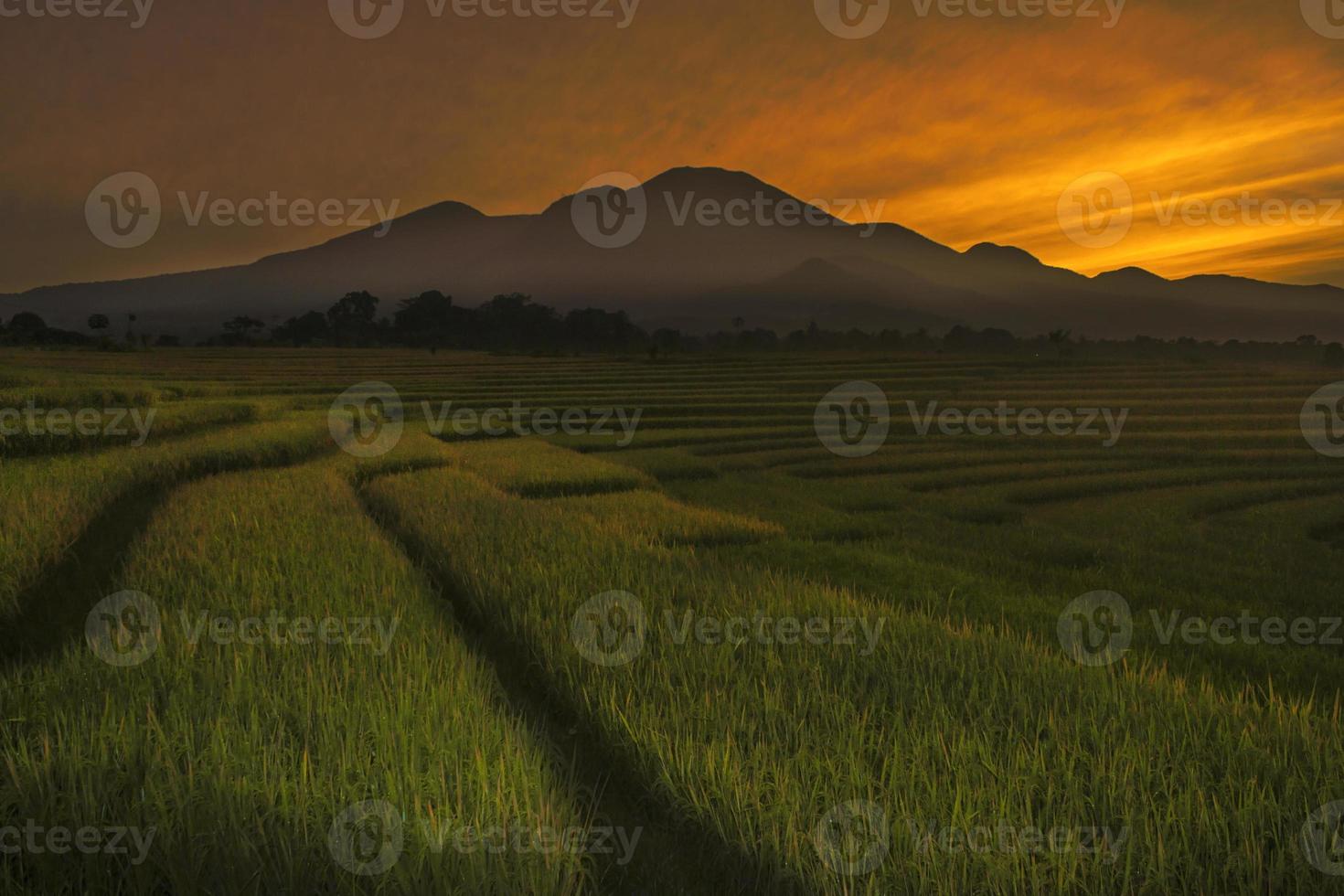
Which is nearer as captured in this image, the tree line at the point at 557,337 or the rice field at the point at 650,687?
the rice field at the point at 650,687

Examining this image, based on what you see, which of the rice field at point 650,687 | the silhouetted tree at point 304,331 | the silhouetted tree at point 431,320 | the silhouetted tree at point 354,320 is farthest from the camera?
the silhouetted tree at point 431,320

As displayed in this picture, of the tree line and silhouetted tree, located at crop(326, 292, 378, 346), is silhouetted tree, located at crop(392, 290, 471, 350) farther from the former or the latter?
silhouetted tree, located at crop(326, 292, 378, 346)

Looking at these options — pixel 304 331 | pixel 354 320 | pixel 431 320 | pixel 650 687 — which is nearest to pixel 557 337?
pixel 431 320

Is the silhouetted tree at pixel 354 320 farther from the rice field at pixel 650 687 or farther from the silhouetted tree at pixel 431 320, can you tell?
the rice field at pixel 650 687

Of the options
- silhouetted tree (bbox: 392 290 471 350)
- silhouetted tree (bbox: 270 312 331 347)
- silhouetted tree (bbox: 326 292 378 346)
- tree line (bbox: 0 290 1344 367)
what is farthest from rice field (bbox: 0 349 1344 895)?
silhouetted tree (bbox: 270 312 331 347)

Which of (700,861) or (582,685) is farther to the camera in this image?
(582,685)

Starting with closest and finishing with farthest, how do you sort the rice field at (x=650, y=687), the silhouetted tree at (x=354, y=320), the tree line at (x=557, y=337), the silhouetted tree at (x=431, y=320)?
the rice field at (x=650, y=687) → the tree line at (x=557, y=337) → the silhouetted tree at (x=354, y=320) → the silhouetted tree at (x=431, y=320)

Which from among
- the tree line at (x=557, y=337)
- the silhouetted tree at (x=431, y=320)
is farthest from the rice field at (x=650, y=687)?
the silhouetted tree at (x=431, y=320)

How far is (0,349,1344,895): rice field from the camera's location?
252 centimetres

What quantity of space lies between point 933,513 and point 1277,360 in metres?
86.6

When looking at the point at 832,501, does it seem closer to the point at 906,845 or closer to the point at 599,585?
the point at 599,585

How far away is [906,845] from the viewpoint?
2.50 m

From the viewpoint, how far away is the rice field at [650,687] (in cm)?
252

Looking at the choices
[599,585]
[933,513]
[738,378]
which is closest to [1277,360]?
[738,378]
